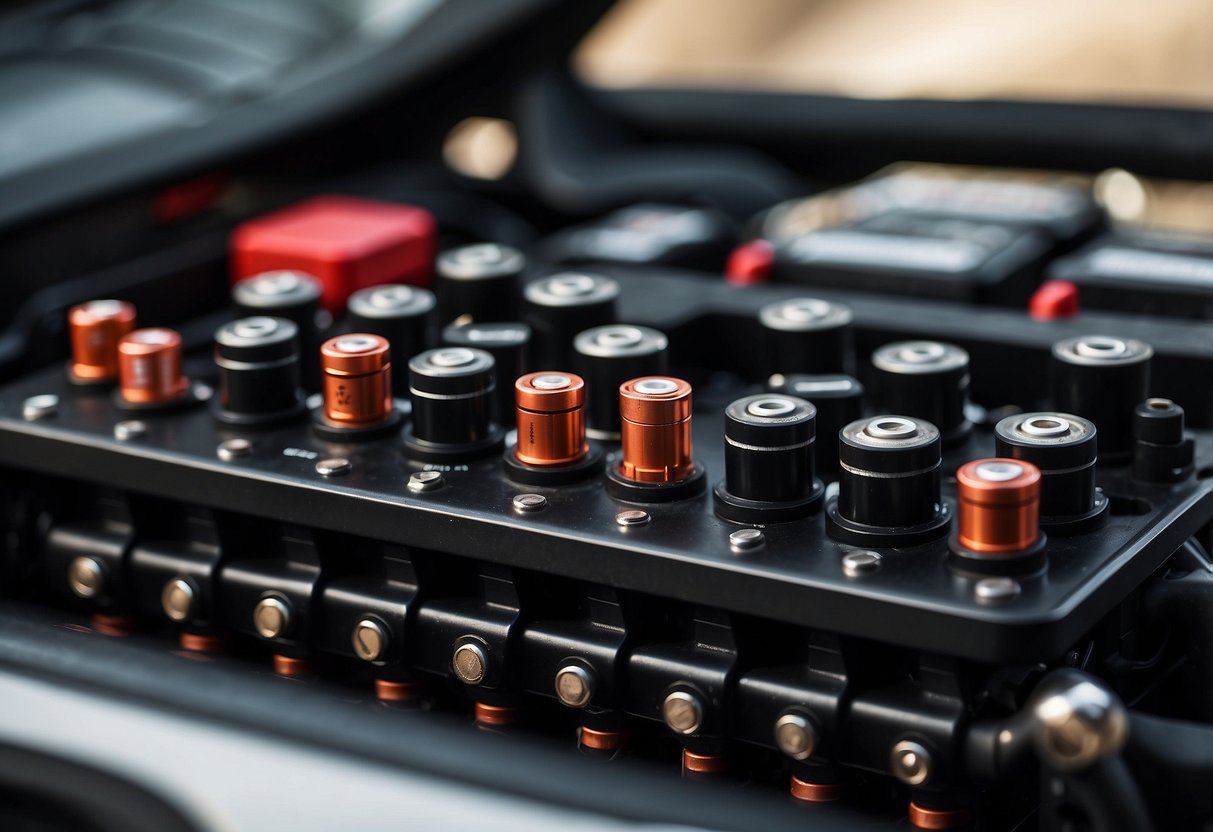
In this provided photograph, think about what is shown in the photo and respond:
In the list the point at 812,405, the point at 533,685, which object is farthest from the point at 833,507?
the point at 533,685

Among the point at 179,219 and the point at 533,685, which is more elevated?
the point at 179,219

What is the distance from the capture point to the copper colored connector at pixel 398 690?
0.90 m

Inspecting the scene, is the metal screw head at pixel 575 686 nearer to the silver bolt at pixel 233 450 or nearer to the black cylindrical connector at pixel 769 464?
the black cylindrical connector at pixel 769 464

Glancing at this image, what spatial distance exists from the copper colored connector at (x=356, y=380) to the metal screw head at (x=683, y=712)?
26 centimetres

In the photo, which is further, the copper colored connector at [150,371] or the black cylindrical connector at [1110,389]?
the copper colored connector at [150,371]

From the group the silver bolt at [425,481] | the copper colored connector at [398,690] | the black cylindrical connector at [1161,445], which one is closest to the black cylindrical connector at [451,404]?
the silver bolt at [425,481]

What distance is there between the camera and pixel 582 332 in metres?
0.99

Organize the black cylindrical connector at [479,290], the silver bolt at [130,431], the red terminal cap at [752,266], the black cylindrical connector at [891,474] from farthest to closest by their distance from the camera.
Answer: the red terminal cap at [752,266] < the black cylindrical connector at [479,290] < the silver bolt at [130,431] < the black cylindrical connector at [891,474]

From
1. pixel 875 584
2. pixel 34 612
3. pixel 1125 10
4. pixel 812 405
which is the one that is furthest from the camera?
pixel 1125 10

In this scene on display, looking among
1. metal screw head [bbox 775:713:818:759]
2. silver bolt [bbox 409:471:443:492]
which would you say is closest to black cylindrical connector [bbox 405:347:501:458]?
silver bolt [bbox 409:471:443:492]

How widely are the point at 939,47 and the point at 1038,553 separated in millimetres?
4449

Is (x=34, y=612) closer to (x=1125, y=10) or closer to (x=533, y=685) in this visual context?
(x=533, y=685)

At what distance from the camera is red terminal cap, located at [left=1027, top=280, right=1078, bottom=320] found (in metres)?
1.06

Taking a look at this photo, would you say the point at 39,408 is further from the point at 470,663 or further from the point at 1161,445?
the point at 1161,445
